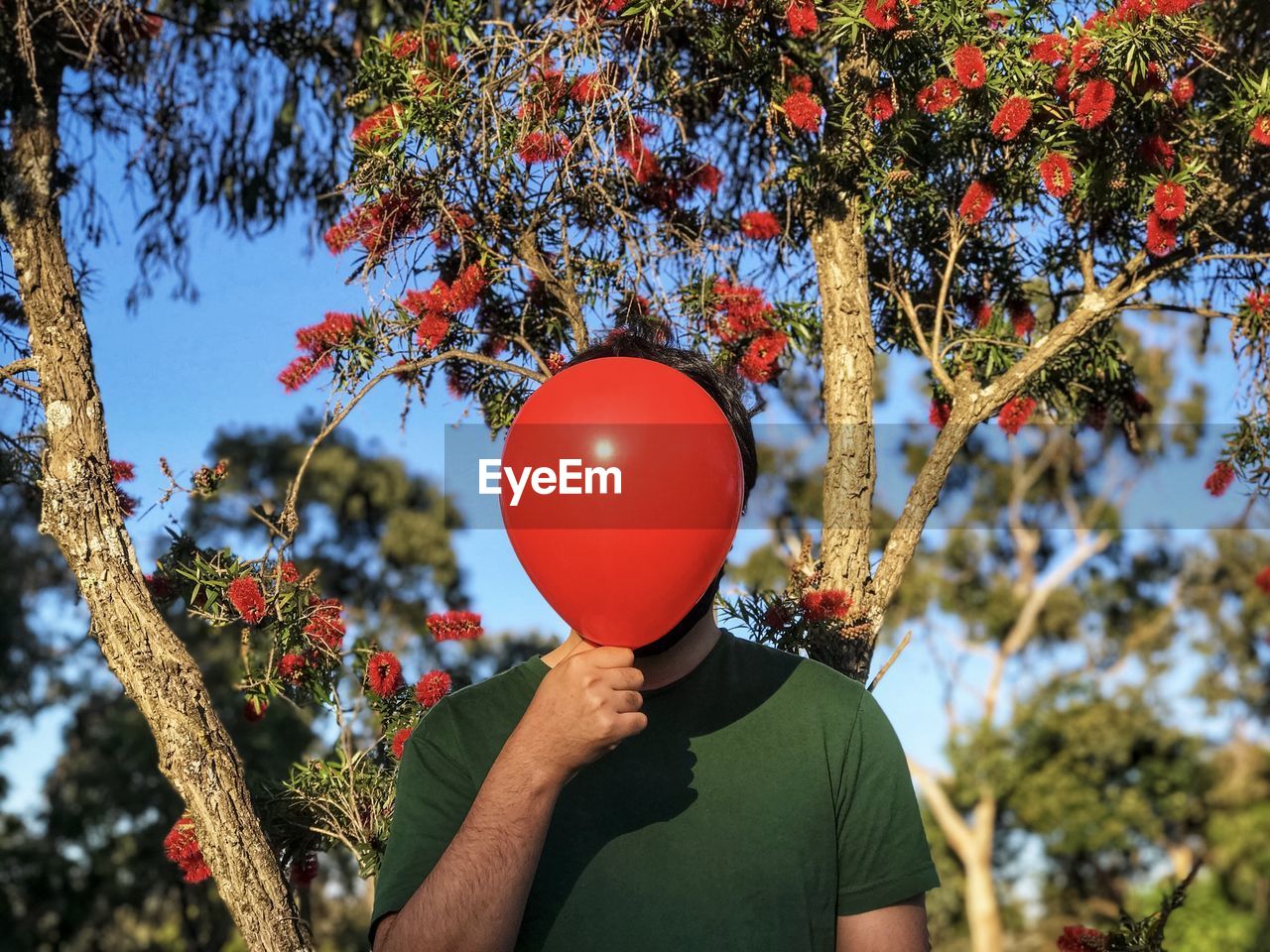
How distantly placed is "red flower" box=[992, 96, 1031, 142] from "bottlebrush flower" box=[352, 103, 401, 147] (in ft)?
6.19

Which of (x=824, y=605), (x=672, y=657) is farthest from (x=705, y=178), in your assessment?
(x=672, y=657)

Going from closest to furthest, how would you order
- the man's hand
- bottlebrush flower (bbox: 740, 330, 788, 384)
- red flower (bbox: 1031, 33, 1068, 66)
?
the man's hand, red flower (bbox: 1031, 33, 1068, 66), bottlebrush flower (bbox: 740, 330, 788, 384)

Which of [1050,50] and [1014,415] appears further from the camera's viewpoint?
[1014,415]

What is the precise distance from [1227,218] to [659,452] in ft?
11.8

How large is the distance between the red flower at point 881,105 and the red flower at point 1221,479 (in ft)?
6.20

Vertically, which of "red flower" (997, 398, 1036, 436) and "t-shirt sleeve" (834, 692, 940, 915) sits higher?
"red flower" (997, 398, 1036, 436)

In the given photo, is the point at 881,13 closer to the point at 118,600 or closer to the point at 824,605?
the point at 824,605

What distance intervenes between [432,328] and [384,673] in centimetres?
120

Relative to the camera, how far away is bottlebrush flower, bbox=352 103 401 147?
4.32m

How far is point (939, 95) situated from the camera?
13.5ft

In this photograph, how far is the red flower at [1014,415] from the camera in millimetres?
5098

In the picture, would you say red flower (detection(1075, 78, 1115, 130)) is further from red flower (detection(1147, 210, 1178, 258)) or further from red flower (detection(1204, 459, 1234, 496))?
red flower (detection(1204, 459, 1234, 496))

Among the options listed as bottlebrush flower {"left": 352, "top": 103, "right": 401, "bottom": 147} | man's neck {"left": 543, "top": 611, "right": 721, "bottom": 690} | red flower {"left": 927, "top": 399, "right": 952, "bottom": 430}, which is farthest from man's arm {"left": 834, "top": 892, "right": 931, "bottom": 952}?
red flower {"left": 927, "top": 399, "right": 952, "bottom": 430}

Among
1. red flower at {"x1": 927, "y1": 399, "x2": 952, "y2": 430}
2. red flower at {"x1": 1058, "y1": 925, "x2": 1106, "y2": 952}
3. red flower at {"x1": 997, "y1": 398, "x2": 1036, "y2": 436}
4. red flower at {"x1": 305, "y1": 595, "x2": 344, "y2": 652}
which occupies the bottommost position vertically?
red flower at {"x1": 1058, "y1": 925, "x2": 1106, "y2": 952}
